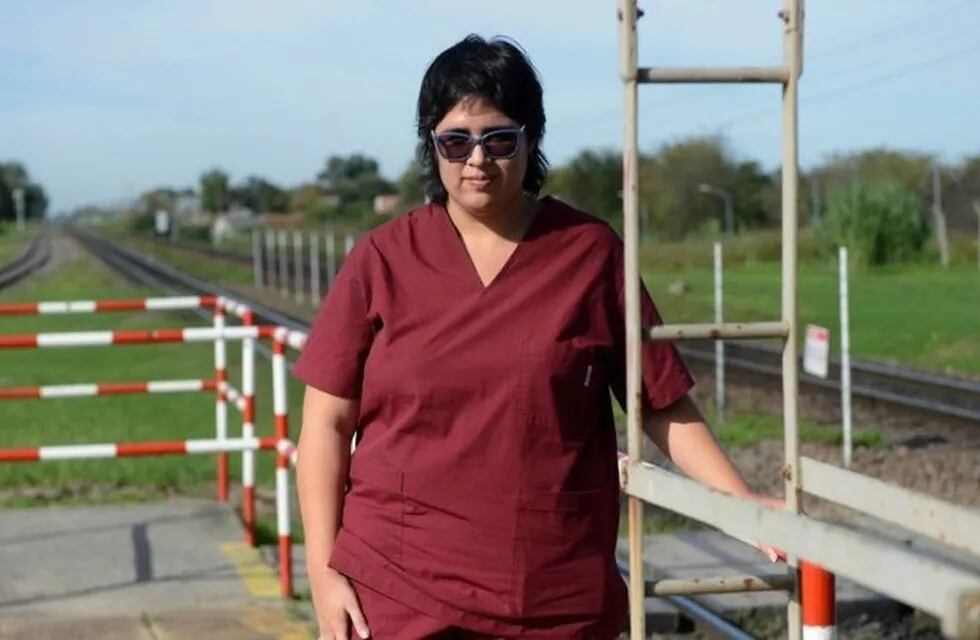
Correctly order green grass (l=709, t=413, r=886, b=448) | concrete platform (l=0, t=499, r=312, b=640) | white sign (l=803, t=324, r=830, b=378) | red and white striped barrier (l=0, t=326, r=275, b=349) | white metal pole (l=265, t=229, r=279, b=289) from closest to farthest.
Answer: concrete platform (l=0, t=499, r=312, b=640)
red and white striped barrier (l=0, t=326, r=275, b=349)
white sign (l=803, t=324, r=830, b=378)
green grass (l=709, t=413, r=886, b=448)
white metal pole (l=265, t=229, r=279, b=289)

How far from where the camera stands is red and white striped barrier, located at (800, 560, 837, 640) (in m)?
3.02

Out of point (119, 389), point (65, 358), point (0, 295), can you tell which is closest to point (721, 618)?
point (119, 389)

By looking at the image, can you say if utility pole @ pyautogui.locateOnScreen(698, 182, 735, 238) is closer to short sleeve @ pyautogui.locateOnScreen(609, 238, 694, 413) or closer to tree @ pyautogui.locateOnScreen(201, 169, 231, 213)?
short sleeve @ pyautogui.locateOnScreen(609, 238, 694, 413)

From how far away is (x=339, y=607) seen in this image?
128 inches

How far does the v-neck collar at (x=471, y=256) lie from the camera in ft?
10.2

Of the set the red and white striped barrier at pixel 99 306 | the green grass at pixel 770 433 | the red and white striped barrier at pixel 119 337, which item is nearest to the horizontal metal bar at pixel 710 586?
the red and white striped barrier at pixel 119 337

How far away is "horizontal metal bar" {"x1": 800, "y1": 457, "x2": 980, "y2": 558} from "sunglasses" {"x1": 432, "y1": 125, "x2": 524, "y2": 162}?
73 centimetres

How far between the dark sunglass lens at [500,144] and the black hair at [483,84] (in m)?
0.05

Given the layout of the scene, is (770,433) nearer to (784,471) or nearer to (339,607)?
(339,607)

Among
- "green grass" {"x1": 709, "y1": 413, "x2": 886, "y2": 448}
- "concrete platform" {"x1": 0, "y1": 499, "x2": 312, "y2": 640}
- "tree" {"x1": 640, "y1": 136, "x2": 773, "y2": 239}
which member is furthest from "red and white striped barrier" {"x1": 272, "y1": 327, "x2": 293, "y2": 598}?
"tree" {"x1": 640, "y1": 136, "x2": 773, "y2": 239}

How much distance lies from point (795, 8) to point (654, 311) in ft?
1.87

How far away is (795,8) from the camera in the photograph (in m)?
2.90

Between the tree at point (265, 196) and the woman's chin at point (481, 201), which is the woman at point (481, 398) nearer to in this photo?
the woman's chin at point (481, 201)

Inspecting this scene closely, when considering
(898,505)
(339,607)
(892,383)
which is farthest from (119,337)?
(892,383)
